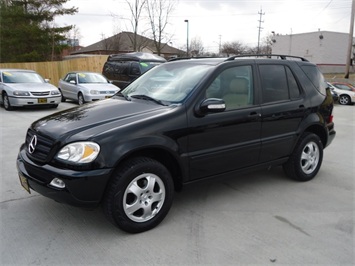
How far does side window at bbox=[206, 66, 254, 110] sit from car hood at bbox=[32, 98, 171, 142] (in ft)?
2.16

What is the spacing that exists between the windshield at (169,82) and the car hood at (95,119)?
0.22m

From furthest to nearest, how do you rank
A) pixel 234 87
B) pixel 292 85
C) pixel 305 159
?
1. pixel 305 159
2. pixel 292 85
3. pixel 234 87

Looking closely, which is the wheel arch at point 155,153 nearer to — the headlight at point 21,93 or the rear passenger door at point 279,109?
the rear passenger door at point 279,109

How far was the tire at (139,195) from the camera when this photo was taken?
10.1ft

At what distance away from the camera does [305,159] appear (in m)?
4.78

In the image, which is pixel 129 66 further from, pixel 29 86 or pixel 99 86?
pixel 29 86

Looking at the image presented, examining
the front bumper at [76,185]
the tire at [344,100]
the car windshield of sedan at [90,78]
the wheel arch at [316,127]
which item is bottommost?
the tire at [344,100]

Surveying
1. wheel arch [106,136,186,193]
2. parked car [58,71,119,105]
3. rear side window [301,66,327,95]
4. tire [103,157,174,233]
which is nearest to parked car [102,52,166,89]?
parked car [58,71,119,105]

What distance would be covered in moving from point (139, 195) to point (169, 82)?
1488mm

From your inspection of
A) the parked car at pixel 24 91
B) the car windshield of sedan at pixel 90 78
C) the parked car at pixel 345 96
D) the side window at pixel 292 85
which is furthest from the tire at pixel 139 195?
the parked car at pixel 345 96

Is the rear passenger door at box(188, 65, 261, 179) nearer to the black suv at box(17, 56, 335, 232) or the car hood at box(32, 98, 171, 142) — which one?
the black suv at box(17, 56, 335, 232)

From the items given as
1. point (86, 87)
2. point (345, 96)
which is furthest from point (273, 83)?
point (345, 96)

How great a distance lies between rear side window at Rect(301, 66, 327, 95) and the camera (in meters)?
4.86

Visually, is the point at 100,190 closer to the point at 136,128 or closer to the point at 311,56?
the point at 136,128
